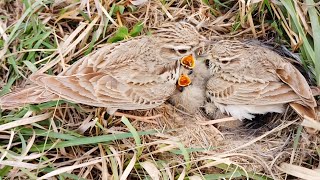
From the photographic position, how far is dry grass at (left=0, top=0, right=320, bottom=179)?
389 centimetres

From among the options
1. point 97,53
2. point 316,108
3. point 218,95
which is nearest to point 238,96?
point 218,95

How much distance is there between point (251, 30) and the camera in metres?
4.49

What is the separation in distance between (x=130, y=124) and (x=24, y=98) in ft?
2.40

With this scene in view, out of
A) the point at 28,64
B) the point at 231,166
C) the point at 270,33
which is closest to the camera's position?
the point at 231,166

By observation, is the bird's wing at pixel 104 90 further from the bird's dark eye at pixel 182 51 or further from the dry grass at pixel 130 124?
the bird's dark eye at pixel 182 51

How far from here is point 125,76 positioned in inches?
163

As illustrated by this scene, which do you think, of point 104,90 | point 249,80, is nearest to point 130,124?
point 104,90

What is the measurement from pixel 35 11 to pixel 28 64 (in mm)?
439

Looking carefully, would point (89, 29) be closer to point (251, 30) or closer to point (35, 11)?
point (35, 11)

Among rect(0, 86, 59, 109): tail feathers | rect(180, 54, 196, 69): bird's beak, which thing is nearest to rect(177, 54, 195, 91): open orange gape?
rect(180, 54, 196, 69): bird's beak

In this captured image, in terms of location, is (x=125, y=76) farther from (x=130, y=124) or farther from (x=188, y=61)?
(x=188, y=61)

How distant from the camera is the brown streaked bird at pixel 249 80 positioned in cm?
409

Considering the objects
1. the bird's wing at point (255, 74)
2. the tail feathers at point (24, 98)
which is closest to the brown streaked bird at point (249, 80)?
the bird's wing at point (255, 74)

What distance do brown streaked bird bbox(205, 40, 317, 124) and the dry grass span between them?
0.50 feet
